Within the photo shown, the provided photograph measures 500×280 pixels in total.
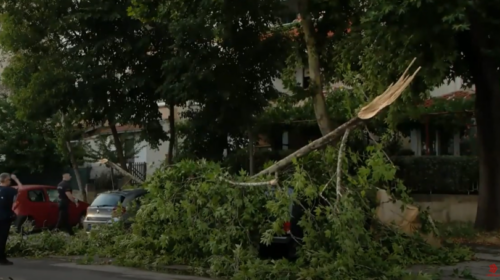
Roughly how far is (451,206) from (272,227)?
35.8ft

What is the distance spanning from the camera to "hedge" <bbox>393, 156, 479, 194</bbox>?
20984 millimetres

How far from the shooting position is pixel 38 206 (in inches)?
880

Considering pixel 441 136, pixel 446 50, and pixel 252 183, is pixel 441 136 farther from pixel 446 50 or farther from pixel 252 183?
pixel 252 183

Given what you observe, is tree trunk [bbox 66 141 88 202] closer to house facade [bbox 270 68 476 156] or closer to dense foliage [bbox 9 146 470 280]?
house facade [bbox 270 68 476 156]

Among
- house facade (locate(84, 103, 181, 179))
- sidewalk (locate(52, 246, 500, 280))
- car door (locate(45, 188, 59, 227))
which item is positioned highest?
house facade (locate(84, 103, 181, 179))

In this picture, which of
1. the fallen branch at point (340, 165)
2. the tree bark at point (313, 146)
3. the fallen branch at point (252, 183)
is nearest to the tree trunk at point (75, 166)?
the fallen branch at point (252, 183)

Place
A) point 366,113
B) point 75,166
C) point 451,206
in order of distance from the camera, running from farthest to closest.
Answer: point 75,166 → point 451,206 → point 366,113

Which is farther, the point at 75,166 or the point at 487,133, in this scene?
the point at 75,166

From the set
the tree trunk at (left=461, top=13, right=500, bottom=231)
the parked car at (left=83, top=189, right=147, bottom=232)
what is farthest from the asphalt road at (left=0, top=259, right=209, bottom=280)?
the tree trunk at (left=461, top=13, right=500, bottom=231)

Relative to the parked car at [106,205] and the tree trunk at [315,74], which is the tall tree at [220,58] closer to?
the tree trunk at [315,74]

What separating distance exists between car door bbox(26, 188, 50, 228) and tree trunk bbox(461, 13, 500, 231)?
40.1 ft

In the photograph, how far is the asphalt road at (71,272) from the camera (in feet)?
38.4

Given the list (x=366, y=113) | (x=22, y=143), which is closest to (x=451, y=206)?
(x=366, y=113)

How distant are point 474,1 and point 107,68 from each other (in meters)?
11.3
